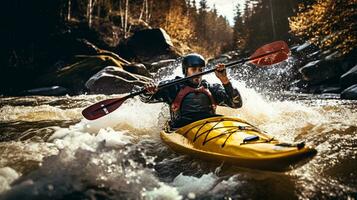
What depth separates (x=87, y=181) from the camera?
349 centimetres

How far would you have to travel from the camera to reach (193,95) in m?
5.03

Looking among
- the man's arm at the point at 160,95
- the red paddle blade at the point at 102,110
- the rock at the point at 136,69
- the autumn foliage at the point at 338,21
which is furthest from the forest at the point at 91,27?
the red paddle blade at the point at 102,110

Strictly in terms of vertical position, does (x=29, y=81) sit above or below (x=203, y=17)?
below

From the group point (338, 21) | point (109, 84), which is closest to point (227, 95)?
point (338, 21)

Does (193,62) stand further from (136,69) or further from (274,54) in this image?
(136,69)

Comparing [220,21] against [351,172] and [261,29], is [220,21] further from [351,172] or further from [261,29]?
[351,172]

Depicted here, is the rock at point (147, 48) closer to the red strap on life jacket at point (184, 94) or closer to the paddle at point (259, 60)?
the paddle at point (259, 60)

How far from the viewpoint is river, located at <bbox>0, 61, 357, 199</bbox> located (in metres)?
3.19

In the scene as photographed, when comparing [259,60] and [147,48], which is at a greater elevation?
[147,48]

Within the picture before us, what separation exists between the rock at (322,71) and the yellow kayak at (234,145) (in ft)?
38.3

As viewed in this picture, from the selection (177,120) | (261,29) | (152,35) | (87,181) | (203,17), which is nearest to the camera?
(87,181)

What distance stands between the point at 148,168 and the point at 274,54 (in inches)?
117

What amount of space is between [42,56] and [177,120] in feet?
69.4

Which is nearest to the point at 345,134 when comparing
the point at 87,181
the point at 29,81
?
the point at 87,181
